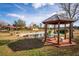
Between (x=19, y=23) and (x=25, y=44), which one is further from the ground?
(x=19, y=23)

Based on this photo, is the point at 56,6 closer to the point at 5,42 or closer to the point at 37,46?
the point at 37,46

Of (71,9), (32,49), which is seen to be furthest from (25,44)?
(71,9)

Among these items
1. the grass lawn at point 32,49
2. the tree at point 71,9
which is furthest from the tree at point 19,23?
the tree at point 71,9

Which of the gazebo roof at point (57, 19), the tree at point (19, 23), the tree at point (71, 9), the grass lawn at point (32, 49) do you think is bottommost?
the grass lawn at point (32, 49)

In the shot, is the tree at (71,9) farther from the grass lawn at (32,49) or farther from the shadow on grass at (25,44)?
the shadow on grass at (25,44)

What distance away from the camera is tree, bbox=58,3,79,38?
1877 mm

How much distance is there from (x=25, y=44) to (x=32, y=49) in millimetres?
100

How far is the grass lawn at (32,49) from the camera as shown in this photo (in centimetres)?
186

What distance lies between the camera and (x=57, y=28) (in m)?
1.87

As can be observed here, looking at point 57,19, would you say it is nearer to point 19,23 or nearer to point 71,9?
point 71,9

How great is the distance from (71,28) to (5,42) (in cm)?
76

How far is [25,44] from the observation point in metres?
1.90

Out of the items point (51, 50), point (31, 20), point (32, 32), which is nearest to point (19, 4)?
point (31, 20)

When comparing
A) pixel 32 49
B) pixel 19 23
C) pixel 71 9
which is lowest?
pixel 32 49
